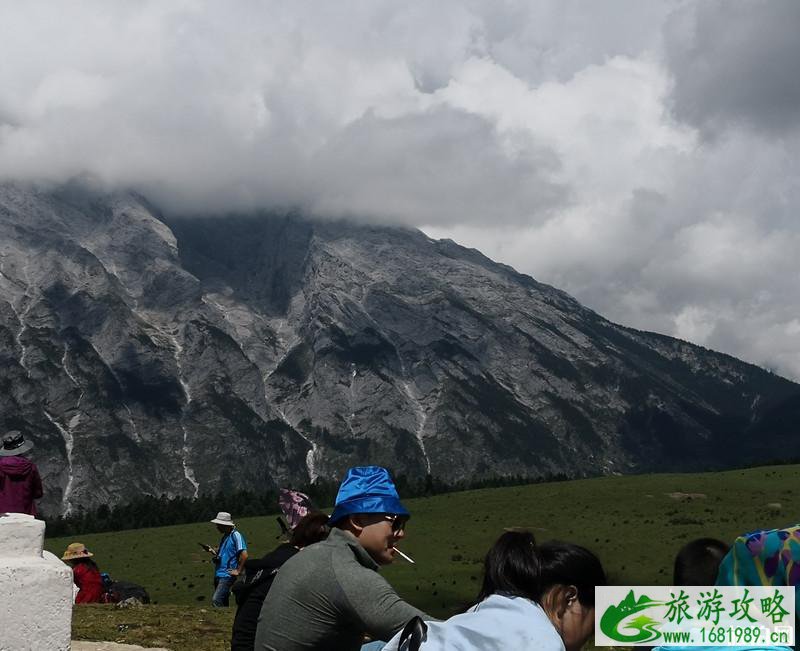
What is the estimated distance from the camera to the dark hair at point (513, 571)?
4.43 meters

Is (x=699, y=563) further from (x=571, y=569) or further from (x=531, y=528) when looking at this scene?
(x=531, y=528)

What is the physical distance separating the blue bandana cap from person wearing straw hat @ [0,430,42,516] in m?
9.80

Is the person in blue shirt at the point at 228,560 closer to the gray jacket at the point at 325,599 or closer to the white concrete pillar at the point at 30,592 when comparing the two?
the white concrete pillar at the point at 30,592

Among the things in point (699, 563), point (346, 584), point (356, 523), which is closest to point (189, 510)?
point (356, 523)

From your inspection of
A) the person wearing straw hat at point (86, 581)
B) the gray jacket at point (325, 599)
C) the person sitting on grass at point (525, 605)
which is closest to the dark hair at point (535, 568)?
the person sitting on grass at point (525, 605)

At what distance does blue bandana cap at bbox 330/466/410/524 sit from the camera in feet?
18.2

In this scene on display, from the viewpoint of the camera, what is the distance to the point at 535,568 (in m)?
4.50

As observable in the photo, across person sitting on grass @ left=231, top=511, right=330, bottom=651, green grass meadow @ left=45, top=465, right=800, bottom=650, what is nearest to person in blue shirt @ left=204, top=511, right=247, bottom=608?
person sitting on grass @ left=231, top=511, right=330, bottom=651

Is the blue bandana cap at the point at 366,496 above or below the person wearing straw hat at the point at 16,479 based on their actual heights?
below

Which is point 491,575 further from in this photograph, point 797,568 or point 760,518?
point 760,518

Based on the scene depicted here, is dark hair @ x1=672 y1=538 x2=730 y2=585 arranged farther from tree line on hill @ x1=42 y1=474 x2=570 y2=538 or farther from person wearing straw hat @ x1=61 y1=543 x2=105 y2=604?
tree line on hill @ x1=42 y1=474 x2=570 y2=538

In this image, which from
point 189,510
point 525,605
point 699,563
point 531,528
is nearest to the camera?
point 525,605

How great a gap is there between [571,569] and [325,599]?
163 cm

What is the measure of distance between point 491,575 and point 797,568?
5.26ft
